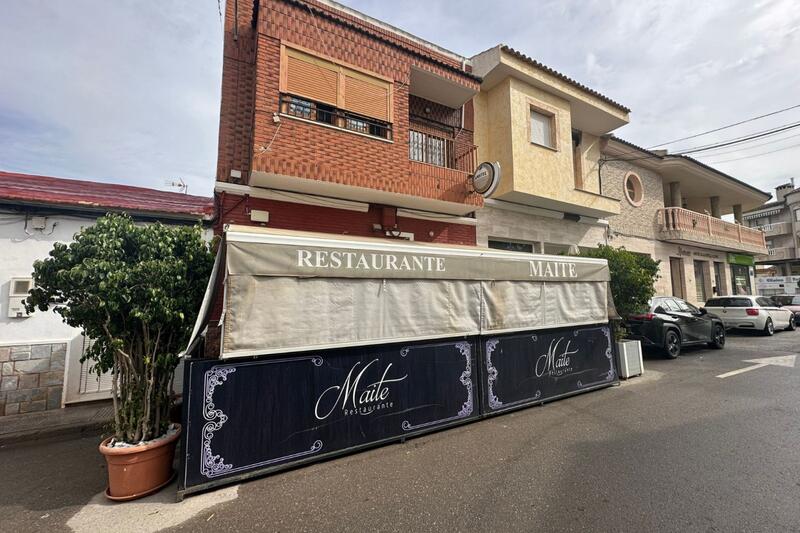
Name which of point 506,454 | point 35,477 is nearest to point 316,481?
point 506,454

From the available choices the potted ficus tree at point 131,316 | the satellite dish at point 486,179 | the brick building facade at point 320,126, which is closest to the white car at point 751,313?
the satellite dish at point 486,179

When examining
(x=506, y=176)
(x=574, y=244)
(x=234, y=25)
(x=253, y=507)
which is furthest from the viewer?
(x=574, y=244)

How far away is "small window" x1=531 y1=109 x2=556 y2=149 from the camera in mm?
10672

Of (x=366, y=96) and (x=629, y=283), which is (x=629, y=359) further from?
(x=366, y=96)

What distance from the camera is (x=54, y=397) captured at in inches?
232

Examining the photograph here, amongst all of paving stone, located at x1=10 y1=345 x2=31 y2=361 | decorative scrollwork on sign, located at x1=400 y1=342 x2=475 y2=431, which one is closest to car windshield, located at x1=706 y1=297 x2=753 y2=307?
decorative scrollwork on sign, located at x1=400 y1=342 x2=475 y2=431

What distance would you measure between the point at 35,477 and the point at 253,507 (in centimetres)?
292

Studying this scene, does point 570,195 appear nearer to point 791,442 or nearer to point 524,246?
point 524,246

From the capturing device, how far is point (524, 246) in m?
11.3

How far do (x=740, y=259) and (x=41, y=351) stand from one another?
2974 cm

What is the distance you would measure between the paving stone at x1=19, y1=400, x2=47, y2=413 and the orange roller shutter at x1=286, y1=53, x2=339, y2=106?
711 cm

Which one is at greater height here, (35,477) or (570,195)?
(570,195)

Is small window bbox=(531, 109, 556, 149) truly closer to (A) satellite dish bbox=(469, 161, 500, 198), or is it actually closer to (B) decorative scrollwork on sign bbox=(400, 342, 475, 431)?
(A) satellite dish bbox=(469, 161, 500, 198)

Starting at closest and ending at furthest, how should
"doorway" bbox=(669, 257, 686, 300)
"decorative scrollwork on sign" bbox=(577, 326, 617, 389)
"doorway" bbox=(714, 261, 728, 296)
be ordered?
"decorative scrollwork on sign" bbox=(577, 326, 617, 389)
"doorway" bbox=(669, 257, 686, 300)
"doorway" bbox=(714, 261, 728, 296)
